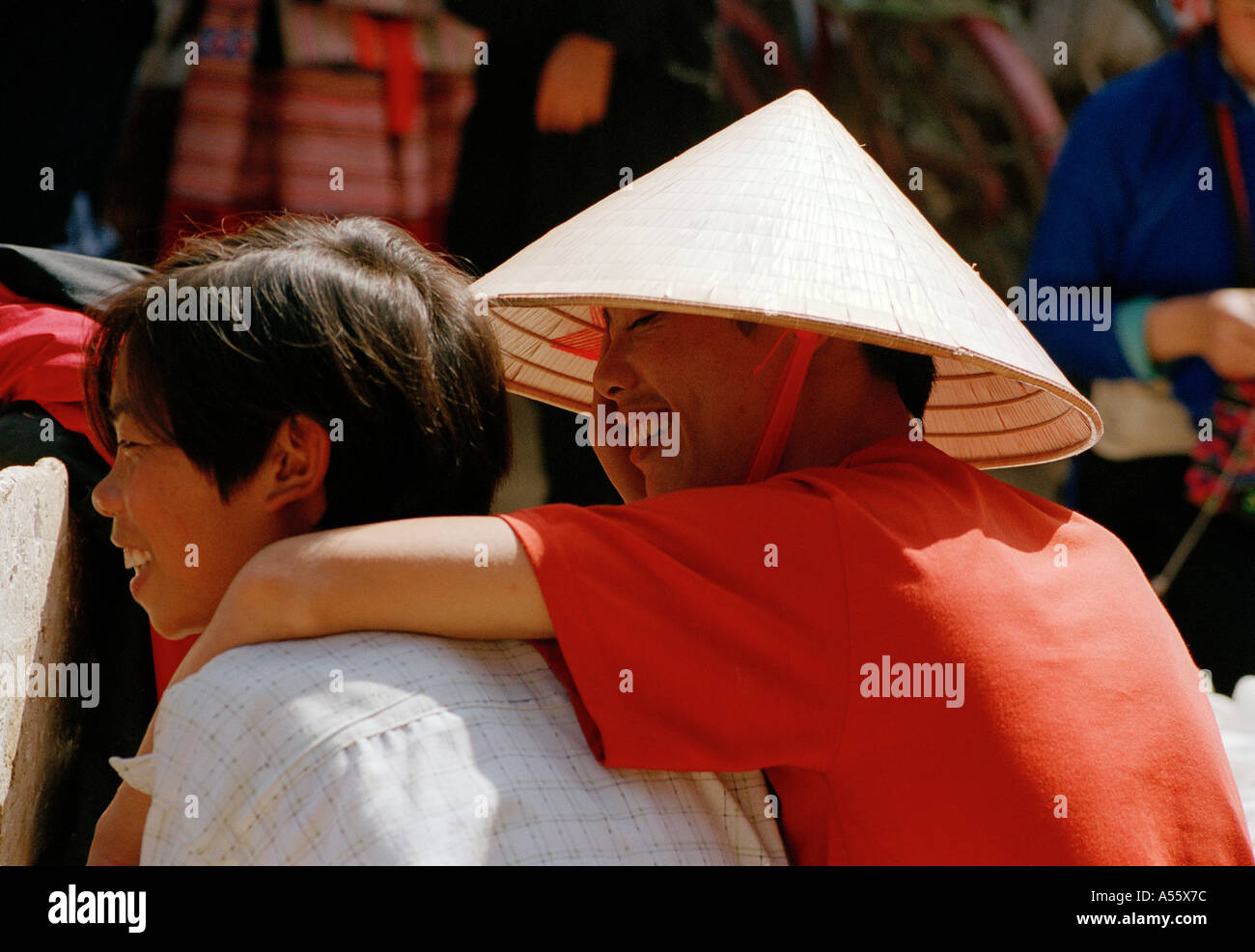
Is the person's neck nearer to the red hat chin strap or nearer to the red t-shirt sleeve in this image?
the red hat chin strap

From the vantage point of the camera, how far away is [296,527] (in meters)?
1.54

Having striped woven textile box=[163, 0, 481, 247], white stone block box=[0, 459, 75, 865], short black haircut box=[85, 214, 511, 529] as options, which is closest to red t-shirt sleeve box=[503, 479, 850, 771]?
short black haircut box=[85, 214, 511, 529]

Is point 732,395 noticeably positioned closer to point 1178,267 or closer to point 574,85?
point 1178,267

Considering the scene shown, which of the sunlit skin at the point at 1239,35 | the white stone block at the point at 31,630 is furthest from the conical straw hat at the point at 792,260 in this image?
the sunlit skin at the point at 1239,35

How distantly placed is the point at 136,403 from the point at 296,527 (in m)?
0.22

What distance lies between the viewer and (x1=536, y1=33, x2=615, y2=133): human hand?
348cm

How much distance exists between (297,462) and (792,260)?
60 centimetres

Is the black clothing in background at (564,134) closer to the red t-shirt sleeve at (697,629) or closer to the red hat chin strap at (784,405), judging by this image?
the red hat chin strap at (784,405)

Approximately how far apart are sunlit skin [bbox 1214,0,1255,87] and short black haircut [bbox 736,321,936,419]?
1.75m

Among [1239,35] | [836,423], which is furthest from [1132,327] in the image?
[836,423]

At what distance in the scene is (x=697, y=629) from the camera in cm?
133

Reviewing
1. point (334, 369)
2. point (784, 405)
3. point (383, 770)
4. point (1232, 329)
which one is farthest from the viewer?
point (1232, 329)

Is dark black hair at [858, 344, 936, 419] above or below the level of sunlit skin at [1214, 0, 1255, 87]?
below

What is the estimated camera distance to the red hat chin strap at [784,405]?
65.7 inches
